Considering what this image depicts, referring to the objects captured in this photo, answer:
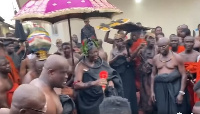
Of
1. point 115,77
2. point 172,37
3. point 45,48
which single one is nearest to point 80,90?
point 115,77

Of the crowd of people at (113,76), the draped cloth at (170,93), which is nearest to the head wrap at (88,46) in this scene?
the crowd of people at (113,76)

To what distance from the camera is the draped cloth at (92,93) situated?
5199mm

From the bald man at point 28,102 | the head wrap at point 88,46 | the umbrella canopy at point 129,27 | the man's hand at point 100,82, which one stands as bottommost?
the man's hand at point 100,82

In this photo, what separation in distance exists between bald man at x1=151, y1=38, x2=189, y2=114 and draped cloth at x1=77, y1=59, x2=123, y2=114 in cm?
89

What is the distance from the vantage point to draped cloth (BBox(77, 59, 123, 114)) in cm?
520

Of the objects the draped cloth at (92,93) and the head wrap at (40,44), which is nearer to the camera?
the head wrap at (40,44)

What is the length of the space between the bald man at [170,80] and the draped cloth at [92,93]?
89cm

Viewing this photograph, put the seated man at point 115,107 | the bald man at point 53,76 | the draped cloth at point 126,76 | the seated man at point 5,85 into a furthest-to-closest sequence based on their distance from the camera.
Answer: the draped cloth at point 126,76 < the seated man at point 5,85 < the bald man at point 53,76 < the seated man at point 115,107

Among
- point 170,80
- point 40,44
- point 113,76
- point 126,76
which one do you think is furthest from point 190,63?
point 40,44

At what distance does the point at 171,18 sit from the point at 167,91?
23.2 feet

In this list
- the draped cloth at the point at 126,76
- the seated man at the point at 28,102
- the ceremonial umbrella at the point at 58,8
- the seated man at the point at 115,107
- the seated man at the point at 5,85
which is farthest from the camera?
the draped cloth at the point at 126,76

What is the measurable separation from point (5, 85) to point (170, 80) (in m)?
2.67

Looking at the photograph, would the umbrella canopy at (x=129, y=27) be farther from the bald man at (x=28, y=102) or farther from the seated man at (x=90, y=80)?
the bald man at (x=28, y=102)

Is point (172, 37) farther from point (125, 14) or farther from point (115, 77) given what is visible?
point (125, 14)
